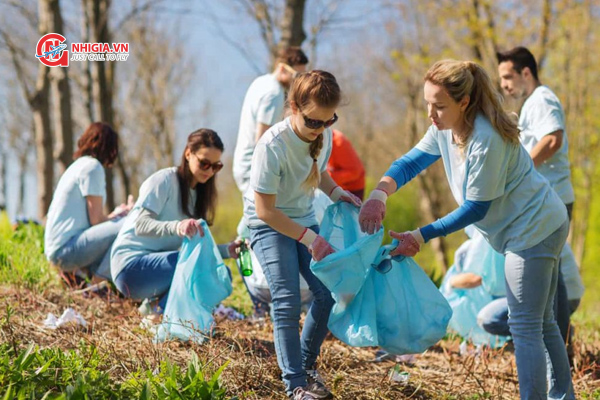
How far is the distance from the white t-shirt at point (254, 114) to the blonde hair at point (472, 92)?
1.84 meters

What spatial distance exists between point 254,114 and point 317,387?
2158 millimetres

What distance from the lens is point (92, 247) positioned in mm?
4352

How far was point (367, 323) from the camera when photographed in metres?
2.83

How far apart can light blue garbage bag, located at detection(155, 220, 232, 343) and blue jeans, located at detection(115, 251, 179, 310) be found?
32cm

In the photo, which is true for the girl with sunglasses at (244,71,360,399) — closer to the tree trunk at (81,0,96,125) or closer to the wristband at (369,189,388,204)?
the wristband at (369,189,388,204)

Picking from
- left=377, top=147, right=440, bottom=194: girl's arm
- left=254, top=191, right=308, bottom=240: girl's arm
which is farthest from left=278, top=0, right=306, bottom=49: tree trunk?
left=254, top=191, right=308, bottom=240: girl's arm

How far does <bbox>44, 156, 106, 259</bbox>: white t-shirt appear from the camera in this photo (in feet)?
14.4

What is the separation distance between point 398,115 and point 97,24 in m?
13.0

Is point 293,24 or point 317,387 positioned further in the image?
point 293,24

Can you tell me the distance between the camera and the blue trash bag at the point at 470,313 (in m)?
4.30

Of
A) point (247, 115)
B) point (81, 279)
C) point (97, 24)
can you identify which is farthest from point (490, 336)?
point (97, 24)

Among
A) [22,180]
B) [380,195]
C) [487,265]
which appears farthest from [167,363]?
[22,180]

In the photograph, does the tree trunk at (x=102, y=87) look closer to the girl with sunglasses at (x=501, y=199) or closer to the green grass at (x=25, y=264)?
the green grass at (x=25, y=264)

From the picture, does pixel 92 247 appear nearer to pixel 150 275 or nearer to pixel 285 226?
pixel 150 275
